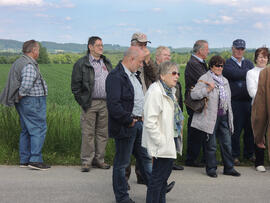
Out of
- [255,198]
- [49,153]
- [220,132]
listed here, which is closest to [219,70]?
[220,132]

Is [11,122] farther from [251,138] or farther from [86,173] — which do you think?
[251,138]

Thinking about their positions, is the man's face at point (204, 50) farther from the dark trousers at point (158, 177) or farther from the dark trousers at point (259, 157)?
the dark trousers at point (158, 177)

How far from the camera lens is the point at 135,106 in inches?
208

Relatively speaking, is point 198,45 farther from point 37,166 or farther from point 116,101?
point 37,166

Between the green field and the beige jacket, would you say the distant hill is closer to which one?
the green field

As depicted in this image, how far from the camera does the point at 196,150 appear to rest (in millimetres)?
7500

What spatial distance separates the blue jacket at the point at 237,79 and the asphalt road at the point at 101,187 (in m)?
1.31

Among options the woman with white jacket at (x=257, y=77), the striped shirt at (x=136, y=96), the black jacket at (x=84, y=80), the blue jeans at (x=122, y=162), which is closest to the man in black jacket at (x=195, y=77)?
the woman with white jacket at (x=257, y=77)

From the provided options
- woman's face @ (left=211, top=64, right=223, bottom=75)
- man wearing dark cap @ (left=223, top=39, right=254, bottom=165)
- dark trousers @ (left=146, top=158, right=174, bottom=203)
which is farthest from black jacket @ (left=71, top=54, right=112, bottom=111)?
dark trousers @ (left=146, top=158, right=174, bottom=203)

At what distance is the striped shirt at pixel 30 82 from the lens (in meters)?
6.89

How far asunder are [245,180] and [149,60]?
2.23 metres

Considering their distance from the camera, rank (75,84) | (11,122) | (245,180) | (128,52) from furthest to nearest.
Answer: (11,122) < (75,84) < (245,180) < (128,52)

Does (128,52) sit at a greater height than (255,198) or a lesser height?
greater

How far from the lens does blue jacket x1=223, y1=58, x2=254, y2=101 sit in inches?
303
